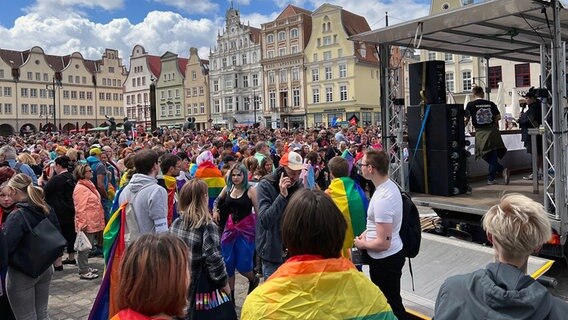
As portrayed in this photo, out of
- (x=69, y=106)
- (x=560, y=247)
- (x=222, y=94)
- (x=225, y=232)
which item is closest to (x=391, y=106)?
(x=560, y=247)

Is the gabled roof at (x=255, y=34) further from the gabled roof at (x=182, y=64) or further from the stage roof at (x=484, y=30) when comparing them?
the stage roof at (x=484, y=30)

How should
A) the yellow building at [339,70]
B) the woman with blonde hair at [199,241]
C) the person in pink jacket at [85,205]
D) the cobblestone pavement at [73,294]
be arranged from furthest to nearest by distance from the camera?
the yellow building at [339,70] < the person in pink jacket at [85,205] < the cobblestone pavement at [73,294] < the woman with blonde hair at [199,241]

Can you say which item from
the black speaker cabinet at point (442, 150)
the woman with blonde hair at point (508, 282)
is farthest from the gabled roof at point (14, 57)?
the woman with blonde hair at point (508, 282)

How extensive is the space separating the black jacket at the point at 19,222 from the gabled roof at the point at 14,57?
265 ft

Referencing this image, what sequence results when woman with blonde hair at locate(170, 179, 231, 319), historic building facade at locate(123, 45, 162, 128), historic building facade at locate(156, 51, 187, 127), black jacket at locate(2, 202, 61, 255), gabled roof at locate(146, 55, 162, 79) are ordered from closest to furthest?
woman with blonde hair at locate(170, 179, 231, 319) < black jacket at locate(2, 202, 61, 255) < historic building facade at locate(156, 51, 187, 127) < historic building facade at locate(123, 45, 162, 128) < gabled roof at locate(146, 55, 162, 79)

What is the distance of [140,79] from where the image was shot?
84375 mm

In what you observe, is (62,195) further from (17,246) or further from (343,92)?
(343,92)

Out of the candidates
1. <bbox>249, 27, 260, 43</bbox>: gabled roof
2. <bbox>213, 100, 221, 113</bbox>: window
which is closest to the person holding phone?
<bbox>249, 27, 260, 43</bbox>: gabled roof

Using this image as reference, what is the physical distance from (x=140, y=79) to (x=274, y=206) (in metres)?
85.4

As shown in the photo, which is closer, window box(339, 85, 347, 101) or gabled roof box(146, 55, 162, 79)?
window box(339, 85, 347, 101)

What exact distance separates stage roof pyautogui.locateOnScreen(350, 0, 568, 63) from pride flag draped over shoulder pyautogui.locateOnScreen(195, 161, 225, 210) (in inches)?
120

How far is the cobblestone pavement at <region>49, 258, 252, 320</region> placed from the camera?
543 cm

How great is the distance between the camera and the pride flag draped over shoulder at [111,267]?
12.8 feet

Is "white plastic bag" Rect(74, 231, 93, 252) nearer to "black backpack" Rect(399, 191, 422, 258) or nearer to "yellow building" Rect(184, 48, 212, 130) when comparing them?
"black backpack" Rect(399, 191, 422, 258)
